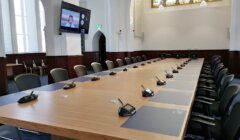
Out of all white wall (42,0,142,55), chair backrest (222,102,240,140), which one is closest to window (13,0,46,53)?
white wall (42,0,142,55)

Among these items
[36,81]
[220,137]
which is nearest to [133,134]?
[220,137]

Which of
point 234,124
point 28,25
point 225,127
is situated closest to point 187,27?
point 28,25

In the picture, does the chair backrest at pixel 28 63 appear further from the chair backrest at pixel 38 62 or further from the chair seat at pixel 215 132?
the chair seat at pixel 215 132

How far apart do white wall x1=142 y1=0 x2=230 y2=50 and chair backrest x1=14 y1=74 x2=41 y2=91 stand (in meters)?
9.47

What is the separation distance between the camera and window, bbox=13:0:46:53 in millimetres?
11383

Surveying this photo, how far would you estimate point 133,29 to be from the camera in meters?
11.0

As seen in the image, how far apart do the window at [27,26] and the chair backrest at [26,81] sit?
876cm

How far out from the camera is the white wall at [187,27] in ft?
35.0

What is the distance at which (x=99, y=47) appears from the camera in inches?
501

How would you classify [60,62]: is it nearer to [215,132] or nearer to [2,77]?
[2,77]

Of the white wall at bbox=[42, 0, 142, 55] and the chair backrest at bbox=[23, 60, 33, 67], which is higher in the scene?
the white wall at bbox=[42, 0, 142, 55]

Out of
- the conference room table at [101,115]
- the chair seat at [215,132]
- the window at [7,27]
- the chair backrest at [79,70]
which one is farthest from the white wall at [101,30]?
the chair seat at [215,132]

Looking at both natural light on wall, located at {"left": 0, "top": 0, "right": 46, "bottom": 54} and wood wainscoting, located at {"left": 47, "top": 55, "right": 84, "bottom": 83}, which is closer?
wood wainscoting, located at {"left": 47, "top": 55, "right": 84, "bottom": 83}

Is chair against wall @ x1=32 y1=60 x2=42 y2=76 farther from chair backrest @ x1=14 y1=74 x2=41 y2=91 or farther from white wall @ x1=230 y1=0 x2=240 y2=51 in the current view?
white wall @ x1=230 y1=0 x2=240 y2=51
